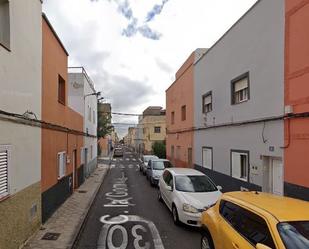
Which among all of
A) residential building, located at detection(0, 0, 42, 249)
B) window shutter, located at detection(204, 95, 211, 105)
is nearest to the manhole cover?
residential building, located at detection(0, 0, 42, 249)

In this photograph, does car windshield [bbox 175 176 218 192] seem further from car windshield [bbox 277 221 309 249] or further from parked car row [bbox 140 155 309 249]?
car windshield [bbox 277 221 309 249]

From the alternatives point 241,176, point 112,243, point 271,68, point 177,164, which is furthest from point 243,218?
point 177,164

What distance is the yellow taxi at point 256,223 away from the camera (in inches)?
176

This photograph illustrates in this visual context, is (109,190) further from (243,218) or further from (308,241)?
(308,241)

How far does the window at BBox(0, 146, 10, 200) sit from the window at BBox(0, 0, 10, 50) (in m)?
2.05

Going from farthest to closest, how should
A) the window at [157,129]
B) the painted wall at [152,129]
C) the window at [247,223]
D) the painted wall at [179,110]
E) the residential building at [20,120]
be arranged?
the window at [157,129]
the painted wall at [152,129]
the painted wall at [179,110]
the residential building at [20,120]
the window at [247,223]

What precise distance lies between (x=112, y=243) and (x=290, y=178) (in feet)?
15.8

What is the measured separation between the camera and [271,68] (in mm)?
10383

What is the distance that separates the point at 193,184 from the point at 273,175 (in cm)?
248

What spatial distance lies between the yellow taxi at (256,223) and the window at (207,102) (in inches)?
425

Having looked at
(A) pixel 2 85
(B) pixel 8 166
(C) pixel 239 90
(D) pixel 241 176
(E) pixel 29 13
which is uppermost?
(E) pixel 29 13

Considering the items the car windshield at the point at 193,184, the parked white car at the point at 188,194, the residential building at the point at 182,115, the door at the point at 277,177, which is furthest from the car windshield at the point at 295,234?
the residential building at the point at 182,115

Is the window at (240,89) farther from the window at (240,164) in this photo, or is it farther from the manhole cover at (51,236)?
the manhole cover at (51,236)

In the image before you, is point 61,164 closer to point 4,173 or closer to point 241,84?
point 4,173
